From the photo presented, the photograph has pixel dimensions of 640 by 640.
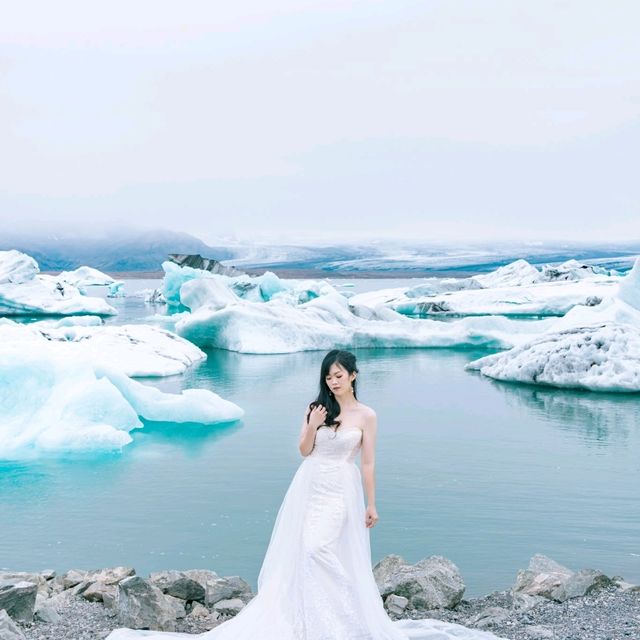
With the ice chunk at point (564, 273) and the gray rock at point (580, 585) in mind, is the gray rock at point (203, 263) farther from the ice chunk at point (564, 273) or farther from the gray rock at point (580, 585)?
the gray rock at point (580, 585)

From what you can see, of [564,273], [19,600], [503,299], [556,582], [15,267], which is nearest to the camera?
[19,600]

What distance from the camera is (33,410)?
342 inches

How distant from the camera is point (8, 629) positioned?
3402mm

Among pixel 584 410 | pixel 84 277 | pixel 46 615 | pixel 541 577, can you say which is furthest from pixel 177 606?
pixel 84 277

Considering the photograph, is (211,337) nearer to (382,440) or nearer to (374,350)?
(374,350)

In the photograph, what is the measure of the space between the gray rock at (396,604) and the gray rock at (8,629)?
5.65ft

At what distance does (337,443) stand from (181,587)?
144 cm

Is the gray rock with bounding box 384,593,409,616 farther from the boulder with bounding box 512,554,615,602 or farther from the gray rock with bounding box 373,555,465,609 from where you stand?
the boulder with bounding box 512,554,615,602

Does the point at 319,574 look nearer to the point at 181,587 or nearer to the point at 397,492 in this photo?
the point at 181,587

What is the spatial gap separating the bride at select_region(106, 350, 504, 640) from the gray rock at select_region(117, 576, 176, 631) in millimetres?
420

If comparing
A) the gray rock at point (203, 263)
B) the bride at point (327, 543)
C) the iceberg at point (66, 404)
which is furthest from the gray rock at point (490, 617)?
the gray rock at point (203, 263)

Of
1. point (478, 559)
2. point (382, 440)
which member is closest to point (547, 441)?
point (382, 440)

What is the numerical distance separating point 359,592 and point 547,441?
6394 mm

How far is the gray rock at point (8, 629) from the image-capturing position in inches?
133
